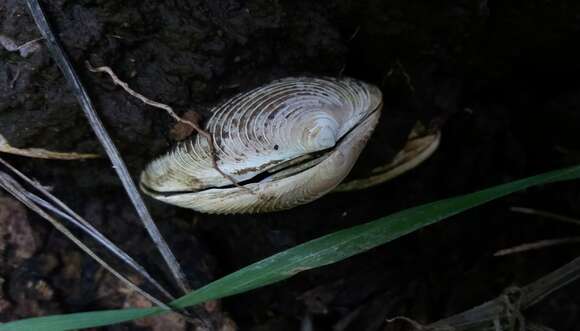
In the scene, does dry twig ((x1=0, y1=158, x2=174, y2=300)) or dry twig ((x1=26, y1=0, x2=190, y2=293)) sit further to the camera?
dry twig ((x1=0, y1=158, x2=174, y2=300))

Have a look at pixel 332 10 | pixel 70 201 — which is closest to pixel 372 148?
pixel 332 10

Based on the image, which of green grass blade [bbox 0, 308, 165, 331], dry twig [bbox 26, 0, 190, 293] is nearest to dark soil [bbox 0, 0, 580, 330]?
dry twig [bbox 26, 0, 190, 293]

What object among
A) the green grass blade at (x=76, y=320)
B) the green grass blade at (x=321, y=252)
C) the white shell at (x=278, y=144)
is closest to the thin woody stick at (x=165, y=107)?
the white shell at (x=278, y=144)

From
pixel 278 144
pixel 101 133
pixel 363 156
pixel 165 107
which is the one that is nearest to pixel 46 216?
pixel 101 133

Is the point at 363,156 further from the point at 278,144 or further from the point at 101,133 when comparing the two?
the point at 101,133

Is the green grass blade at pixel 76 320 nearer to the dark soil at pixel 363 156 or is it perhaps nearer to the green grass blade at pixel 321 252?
the green grass blade at pixel 321 252

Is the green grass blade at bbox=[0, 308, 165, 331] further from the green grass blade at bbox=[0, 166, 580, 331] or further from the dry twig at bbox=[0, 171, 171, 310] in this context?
the dry twig at bbox=[0, 171, 171, 310]
